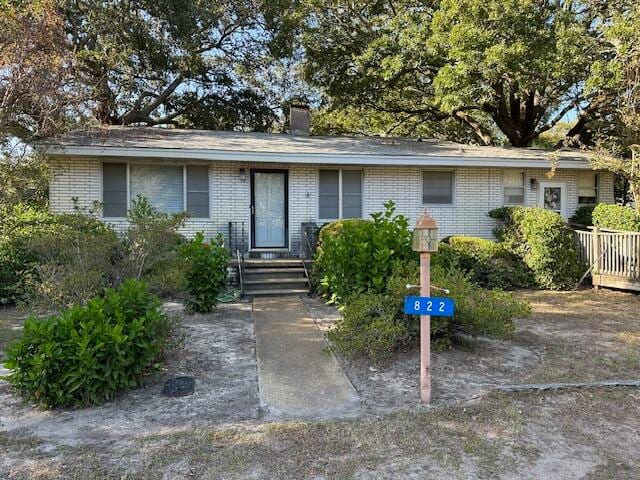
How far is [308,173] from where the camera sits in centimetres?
1157

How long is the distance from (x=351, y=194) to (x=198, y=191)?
3.69m

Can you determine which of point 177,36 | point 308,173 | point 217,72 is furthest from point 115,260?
point 217,72

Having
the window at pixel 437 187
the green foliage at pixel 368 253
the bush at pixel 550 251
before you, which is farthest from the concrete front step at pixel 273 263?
the bush at pixel 550 251

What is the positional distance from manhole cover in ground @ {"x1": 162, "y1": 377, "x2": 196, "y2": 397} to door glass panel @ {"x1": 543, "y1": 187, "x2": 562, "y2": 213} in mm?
11262

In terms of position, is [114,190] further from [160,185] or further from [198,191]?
[198,191]

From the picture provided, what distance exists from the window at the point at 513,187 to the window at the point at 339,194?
397 centimetres

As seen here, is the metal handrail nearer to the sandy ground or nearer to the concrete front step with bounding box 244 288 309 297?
the concrete front step with bounding box 244 288 309 297

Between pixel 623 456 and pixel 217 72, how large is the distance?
2033cm

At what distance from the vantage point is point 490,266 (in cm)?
1027

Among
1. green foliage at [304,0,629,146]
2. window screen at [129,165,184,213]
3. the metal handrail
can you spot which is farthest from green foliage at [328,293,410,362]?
green foliage at [304,0,629,146]

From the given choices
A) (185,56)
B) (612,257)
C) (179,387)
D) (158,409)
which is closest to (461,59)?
(612,257)

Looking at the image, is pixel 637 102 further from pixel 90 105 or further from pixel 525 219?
pixel 90 105

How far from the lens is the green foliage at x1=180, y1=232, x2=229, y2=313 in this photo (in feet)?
24.2

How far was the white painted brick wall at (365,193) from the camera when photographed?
33.7ft
